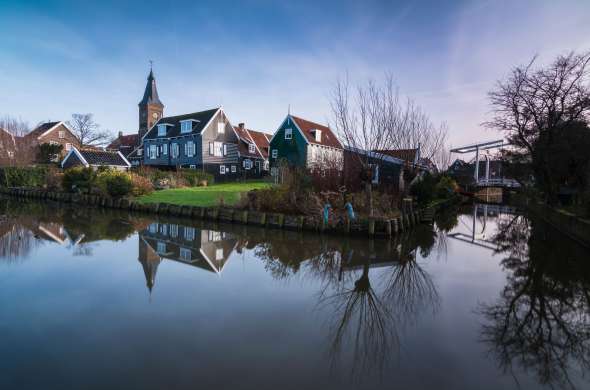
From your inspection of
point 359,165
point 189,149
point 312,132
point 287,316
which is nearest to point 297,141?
point 312,132

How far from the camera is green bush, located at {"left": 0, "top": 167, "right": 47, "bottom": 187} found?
2795cm

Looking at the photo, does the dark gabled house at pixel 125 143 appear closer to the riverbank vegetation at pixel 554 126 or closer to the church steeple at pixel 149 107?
the church steeple at pixel 149 107

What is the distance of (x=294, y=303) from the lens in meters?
5.57

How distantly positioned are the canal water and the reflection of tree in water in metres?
0.03

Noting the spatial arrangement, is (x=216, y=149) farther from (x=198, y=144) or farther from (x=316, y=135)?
(x=316, y=135)

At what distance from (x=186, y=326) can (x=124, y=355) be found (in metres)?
0.91

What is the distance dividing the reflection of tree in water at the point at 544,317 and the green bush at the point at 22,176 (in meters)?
33.6

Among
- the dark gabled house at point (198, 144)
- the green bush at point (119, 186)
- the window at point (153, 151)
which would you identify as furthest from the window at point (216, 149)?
the green bush at point (119, 186)

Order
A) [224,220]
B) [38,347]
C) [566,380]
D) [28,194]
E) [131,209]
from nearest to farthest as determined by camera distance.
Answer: [566,380], [38,347], [224,220], [131,209], [28,194]

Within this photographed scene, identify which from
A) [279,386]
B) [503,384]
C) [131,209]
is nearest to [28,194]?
[131,209]

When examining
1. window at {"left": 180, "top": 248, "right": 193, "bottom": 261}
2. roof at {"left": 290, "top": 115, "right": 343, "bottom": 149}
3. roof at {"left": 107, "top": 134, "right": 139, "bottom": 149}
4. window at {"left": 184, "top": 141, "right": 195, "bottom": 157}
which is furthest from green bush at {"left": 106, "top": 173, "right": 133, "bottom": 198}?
roof at {"left": 107, "top": 134, "right": 139, "bottom": 149}

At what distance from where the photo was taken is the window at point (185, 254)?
818 cm

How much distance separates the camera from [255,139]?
42.2m

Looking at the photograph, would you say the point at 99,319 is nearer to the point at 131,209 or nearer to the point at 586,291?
the point at 586,291
